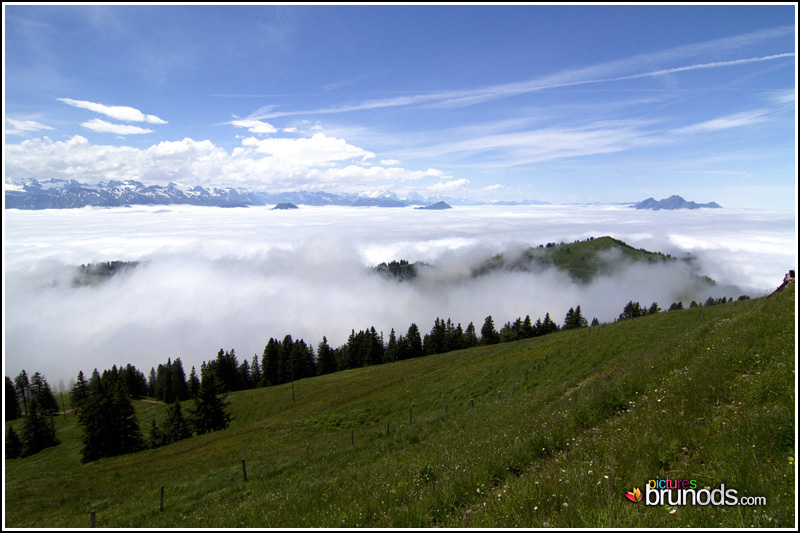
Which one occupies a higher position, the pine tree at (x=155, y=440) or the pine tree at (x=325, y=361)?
the pine tree at (x=155, y=440)

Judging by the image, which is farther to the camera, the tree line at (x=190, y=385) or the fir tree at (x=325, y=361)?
the fir tree at (x=325, y=361)

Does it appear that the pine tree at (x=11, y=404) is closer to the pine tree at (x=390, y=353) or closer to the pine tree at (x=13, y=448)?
the pine tree at (x=13, y=448)

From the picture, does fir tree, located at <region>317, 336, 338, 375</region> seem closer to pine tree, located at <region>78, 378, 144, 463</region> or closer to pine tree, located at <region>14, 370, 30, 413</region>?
pine tree, located at <region>78, 378, 144, 463</region>

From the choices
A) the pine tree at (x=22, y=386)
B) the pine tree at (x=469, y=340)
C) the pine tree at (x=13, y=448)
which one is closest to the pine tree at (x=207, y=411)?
the pine tree at (x=13, y=448)

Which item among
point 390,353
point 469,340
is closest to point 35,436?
point 390,353

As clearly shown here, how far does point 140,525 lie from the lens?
13.6 metres

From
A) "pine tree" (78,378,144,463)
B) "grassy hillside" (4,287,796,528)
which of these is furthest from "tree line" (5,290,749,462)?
"grassy hillside" (4,287,796,528)

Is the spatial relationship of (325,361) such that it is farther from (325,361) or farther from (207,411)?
(207,411)

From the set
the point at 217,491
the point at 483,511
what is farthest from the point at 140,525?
the point at 483,511

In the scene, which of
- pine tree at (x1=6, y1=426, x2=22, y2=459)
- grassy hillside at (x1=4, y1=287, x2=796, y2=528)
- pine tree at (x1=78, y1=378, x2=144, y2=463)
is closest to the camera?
grassy hillside at (x1=4, y1=287, x2=796, y2=528)

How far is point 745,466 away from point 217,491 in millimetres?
19436

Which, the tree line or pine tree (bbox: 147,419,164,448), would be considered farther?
pine tree (bbox: 147,419,164,448)

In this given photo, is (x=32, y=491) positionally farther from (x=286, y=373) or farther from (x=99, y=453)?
(x=286, y=373)

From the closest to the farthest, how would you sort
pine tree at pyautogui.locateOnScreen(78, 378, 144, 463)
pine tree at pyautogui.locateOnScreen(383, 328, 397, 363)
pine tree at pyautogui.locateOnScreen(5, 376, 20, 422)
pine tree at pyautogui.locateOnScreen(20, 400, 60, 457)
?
pine tree at pyautogui.locateOnScreen(78, 378, 144, 463), pine tree at pyautogui.locateOnScreen(20, 400, 60, 457), pine tree at pyautogui.locateOnScreen(5, 376, 20, 422), pine tree at pyautogui.locateOnScreen(383, 328, 397, 363)
